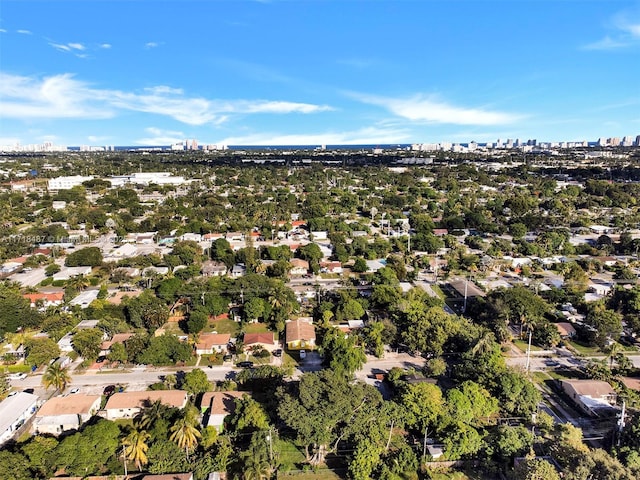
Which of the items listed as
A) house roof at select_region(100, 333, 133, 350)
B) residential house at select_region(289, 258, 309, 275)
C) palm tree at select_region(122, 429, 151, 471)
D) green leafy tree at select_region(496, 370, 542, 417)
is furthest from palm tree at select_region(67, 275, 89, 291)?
green leafy tree at select_region(496, 370, 542, 417)

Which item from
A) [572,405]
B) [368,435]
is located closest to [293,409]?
[368,435]

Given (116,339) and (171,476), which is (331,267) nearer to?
(116,339)

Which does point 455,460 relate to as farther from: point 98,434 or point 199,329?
point 199,329

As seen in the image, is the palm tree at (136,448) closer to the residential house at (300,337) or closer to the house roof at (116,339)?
the house roof at (116,339)

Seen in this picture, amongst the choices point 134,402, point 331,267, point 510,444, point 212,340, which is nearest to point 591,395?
point 510,444

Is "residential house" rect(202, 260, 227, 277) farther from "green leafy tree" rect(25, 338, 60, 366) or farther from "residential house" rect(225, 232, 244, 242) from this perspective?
"green leafy tree" rect(25, 338, 60, 366)
